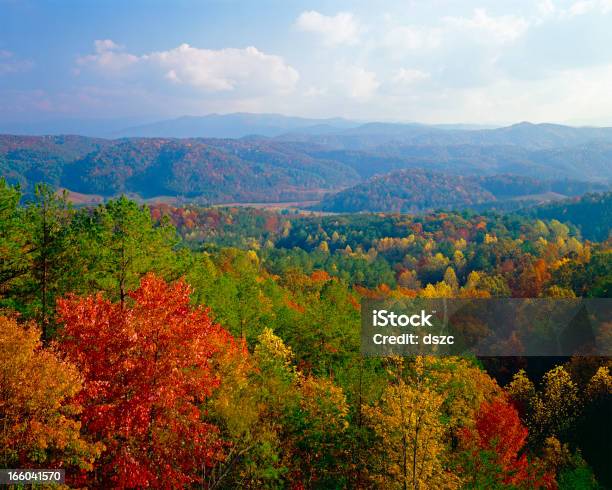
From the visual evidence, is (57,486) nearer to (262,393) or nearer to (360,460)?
(262,393)

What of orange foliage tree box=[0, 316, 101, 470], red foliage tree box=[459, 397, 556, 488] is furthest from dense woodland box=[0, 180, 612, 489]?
red foliage tree box=[459, 397, 556, 488]

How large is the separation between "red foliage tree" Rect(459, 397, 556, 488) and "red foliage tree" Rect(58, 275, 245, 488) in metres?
15.4

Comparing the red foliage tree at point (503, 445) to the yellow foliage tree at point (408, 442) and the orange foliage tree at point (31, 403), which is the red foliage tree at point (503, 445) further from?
the orange foliage tree at point (31, 403)

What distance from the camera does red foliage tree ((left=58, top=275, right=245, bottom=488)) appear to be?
57.0 feet

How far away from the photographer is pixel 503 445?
3466 centimetres

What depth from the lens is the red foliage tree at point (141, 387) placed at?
17.4 metres

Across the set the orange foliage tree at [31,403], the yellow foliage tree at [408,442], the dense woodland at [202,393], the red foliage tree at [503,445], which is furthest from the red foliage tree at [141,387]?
the red foliage tree at [503,445]

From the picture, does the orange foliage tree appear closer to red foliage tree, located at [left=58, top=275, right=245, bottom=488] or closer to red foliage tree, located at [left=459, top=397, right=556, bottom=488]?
red foliage tree, located at [left=58, top=275, right=245, bottom=488]

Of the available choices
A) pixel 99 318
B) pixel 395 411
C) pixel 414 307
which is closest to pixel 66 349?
pixel 99 318

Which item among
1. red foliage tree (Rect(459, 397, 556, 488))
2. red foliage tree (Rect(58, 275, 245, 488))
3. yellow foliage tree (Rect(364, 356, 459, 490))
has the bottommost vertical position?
red foliage tree (Rect(459, 397, 556, 488))

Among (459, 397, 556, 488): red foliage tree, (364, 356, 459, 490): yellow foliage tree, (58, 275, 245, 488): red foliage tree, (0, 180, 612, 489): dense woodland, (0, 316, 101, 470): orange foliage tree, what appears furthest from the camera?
(459, 397, 556, 488): red foliage tree

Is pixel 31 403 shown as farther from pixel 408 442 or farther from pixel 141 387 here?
pixel 408 442

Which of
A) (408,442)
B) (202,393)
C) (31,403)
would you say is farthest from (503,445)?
(31,403)

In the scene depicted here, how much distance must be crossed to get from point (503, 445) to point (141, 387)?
86.0 ft
